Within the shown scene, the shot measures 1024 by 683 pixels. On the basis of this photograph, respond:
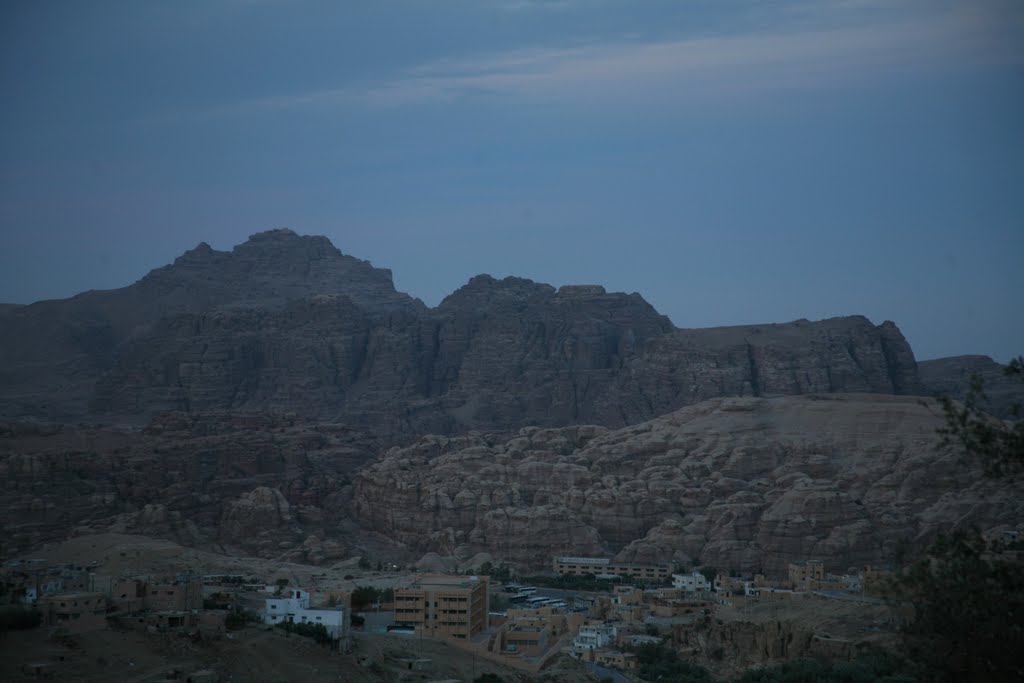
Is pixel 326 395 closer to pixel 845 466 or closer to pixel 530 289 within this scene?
pixel 530 289

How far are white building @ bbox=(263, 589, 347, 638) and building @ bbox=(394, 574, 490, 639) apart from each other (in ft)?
18.5

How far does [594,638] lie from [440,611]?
5.17 m

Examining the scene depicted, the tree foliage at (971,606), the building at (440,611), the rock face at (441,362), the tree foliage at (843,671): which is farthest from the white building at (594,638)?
the rock face at (441,362)

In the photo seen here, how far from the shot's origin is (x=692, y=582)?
67.0m

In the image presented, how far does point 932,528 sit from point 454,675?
39.3 m

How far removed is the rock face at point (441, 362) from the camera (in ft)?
387

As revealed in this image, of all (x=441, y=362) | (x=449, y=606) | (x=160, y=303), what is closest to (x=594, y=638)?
(x=449, y=606)

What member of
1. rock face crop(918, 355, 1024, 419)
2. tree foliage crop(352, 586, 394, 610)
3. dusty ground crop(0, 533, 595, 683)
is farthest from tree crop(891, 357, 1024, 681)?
rock face crop(918, 355, 1024, 419)

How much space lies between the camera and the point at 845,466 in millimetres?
85938

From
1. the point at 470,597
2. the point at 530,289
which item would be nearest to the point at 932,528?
the point at 470,597

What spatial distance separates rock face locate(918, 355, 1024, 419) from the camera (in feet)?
346

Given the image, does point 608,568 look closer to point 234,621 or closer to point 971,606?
point 234,621

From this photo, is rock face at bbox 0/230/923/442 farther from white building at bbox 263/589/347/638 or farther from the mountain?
white building at bbox 263/589/347/638

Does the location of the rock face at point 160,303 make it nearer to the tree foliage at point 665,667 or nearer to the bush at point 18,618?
the tree foliage at point 665,667
